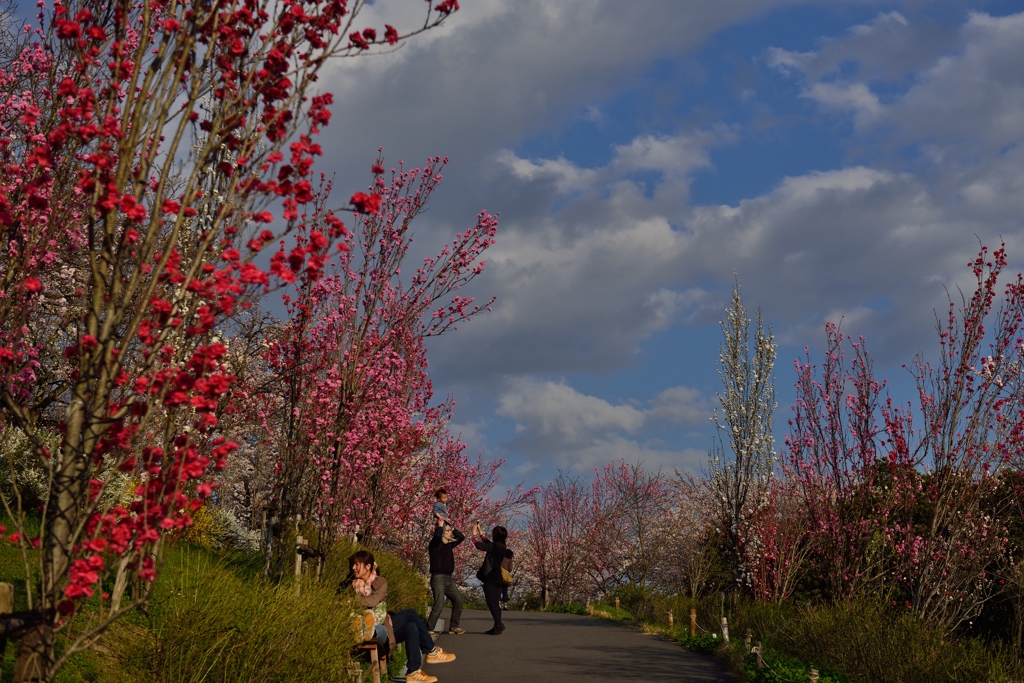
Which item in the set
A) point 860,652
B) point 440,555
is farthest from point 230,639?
point 440,555

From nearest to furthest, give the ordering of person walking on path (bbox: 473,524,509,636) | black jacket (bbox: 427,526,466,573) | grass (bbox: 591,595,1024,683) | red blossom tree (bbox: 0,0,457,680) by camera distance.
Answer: red blossom tree (bbox: 0,0,457,680) < grass (bbox: 591,595,1024,683) < black jacket (bbox: 427,526,466,573) < person walking on path (bbox: 473,524,509,636)

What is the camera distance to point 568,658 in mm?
12938

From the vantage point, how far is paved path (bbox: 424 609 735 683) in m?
11.1

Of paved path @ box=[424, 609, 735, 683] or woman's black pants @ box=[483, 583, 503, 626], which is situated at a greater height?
woman's black pants @ box=[483, 583, 503, 626]

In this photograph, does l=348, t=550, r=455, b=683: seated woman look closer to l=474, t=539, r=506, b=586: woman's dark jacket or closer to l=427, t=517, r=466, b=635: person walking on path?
l=427, t=517, r=466, b=635: person walking on path

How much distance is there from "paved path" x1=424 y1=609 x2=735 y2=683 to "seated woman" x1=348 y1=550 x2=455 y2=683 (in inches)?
30.7

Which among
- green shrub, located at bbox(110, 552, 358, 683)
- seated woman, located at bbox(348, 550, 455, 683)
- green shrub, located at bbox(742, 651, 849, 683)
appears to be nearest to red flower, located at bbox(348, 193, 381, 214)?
green shrub, located at bbox(110, 552, 358, 683)

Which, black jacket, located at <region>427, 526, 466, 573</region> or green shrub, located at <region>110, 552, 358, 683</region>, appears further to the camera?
black jacket, located at <region>427, 526, 466, 573</region>

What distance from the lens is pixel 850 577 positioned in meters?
16.0

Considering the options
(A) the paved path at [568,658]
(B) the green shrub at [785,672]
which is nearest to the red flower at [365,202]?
(A) the paved path at [568,658]

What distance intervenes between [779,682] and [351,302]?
775cm

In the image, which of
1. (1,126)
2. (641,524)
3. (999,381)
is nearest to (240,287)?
(1,126)

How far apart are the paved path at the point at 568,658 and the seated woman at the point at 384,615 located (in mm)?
780

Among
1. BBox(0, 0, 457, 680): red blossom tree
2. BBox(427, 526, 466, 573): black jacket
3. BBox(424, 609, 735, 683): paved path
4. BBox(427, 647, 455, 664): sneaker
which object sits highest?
BBox(0, 0, 457, 680): red blossom tree
